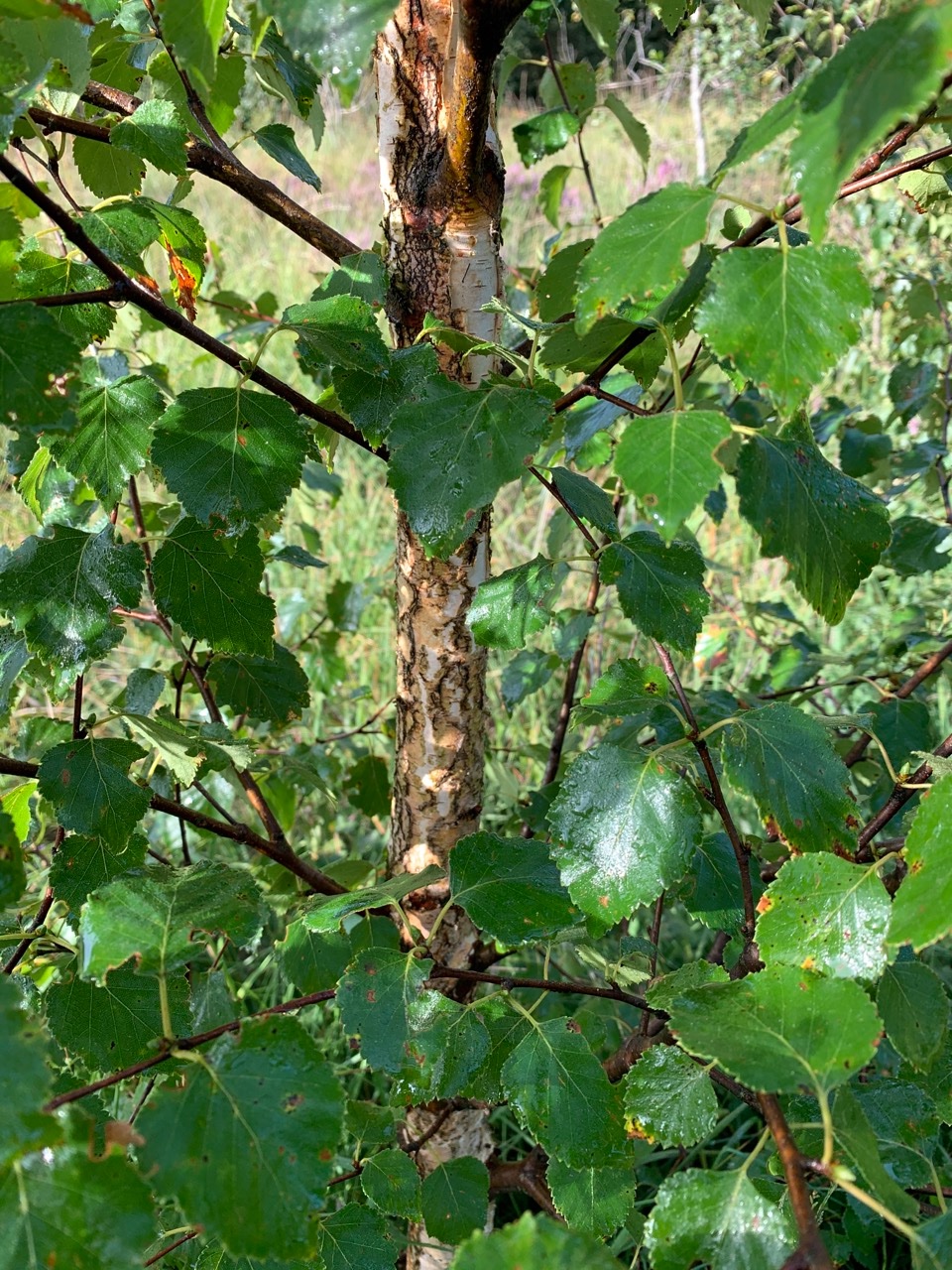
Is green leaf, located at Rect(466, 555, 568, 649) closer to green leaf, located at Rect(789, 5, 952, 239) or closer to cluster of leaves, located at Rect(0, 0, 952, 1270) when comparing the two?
cluster of leaves, located at Rect(0, 0, 952, 1270)

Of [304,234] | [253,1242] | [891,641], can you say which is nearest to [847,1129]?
[253,1242]

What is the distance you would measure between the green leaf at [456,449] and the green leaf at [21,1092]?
1.17ft

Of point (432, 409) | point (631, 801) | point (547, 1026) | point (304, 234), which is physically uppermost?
point (304, 234)

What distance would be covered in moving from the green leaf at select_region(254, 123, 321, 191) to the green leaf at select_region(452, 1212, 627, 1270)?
0.77 metres

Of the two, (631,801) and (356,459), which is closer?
(631,801)

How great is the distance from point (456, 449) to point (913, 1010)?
463mm

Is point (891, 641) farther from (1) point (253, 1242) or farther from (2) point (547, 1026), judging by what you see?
(1) point (253, 1242)

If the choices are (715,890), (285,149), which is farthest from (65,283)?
(715,890)

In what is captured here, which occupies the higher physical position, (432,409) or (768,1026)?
(432,409)

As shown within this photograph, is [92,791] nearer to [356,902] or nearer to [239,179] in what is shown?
[356,902]

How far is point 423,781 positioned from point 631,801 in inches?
13.9

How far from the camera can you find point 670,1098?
1.90ft

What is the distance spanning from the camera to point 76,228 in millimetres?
519

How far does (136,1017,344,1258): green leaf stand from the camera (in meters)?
0.44
